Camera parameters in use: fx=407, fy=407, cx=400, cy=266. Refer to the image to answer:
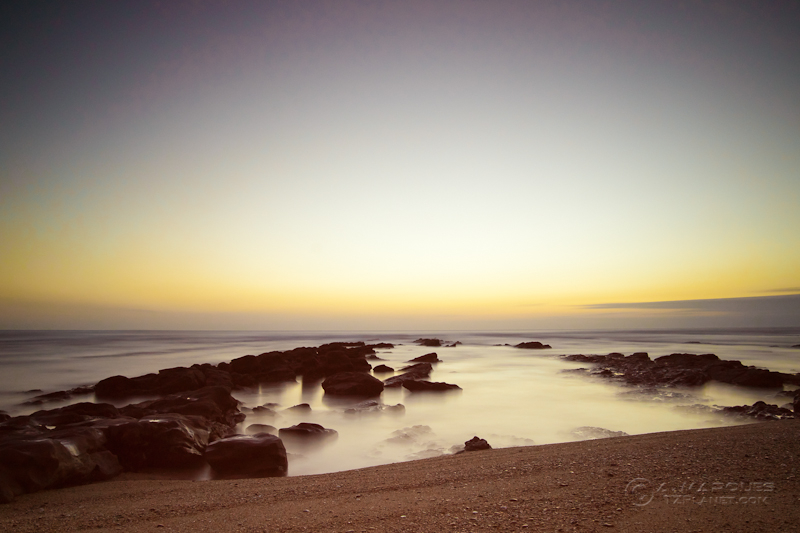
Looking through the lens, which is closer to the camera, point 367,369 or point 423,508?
point 423,508

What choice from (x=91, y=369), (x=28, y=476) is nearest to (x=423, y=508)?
(x=28, y=476)

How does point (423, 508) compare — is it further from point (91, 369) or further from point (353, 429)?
point (91, 369)

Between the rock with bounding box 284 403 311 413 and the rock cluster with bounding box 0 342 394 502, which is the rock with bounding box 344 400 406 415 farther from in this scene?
the rock cluster with bounding box 0 342 394 502

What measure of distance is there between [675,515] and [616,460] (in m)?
2.35

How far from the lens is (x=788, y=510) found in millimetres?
4816

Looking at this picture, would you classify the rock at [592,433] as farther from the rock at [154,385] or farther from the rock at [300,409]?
the rock at [154,385]

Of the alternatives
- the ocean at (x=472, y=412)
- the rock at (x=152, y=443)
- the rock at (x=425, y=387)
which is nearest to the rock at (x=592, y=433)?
the ocean at (x=472, y=412)

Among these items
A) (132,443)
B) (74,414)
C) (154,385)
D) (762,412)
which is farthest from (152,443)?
(762,412)

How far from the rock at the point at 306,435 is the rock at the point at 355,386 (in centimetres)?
708

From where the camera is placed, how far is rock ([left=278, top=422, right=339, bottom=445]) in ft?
38.5

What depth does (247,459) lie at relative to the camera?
9094 millimetres

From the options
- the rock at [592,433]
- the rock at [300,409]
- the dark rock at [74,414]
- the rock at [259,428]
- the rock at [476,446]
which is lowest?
the rock at [300,409]

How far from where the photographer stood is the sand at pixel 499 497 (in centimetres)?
484

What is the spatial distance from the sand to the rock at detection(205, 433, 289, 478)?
1022 millimetres
